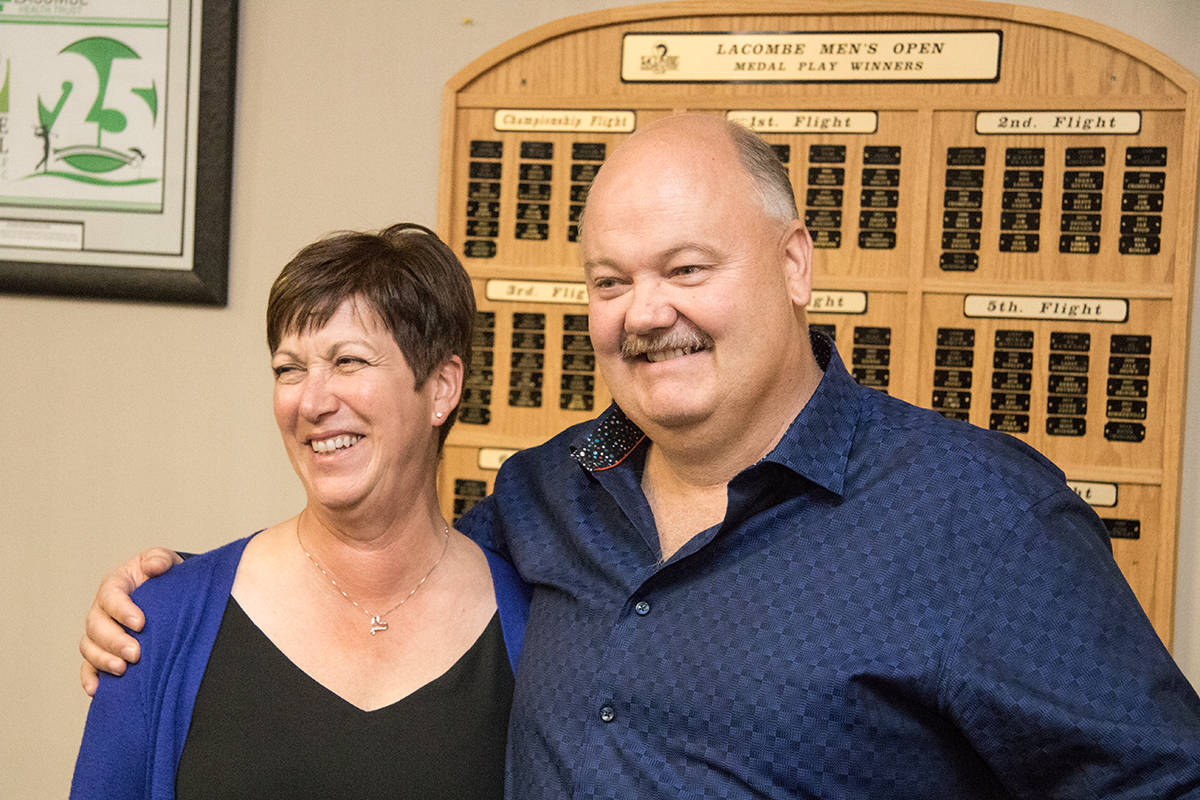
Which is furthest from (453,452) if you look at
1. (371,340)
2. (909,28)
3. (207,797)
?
(909,28)

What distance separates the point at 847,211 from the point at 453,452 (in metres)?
0.88

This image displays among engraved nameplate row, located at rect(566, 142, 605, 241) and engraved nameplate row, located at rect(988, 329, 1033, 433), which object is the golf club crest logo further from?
engraved nameplate row, located at rect(988, 329, 1033, 433)

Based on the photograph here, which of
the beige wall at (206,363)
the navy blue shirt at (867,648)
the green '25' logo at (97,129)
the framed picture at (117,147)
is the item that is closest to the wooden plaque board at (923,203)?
the beige wall at (206,363)

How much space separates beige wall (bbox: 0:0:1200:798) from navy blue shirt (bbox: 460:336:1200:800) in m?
1.22

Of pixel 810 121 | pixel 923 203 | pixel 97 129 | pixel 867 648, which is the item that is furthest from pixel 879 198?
pixel 97 129

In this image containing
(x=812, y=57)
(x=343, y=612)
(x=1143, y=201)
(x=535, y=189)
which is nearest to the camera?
(x=343, y=612)

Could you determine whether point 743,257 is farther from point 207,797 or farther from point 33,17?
point 33,17

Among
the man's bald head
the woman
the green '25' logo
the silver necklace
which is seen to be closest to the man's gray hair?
the man's bald head

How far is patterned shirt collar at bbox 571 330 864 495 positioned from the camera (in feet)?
4.19

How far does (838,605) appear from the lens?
1215mm

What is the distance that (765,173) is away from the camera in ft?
4.54

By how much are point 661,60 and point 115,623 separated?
1405 millimetres

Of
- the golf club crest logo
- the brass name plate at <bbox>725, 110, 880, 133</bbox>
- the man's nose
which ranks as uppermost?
the golf club crest logo

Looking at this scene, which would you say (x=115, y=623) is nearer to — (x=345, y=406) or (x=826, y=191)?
(x=345, y=406)
